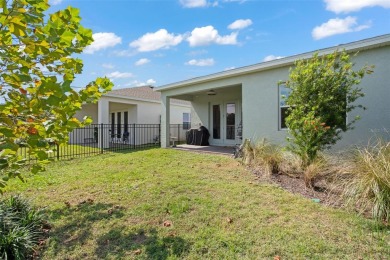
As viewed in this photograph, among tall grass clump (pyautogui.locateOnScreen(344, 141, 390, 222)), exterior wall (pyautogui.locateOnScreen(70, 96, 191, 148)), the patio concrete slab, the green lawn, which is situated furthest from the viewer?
exterior wall (pyautogui.locateOnScreen(70, 96, 191, 148))

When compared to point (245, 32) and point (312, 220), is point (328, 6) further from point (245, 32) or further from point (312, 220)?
point (312, 220)

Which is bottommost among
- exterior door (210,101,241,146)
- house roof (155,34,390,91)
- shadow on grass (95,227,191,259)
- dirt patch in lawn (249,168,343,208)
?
shadow on grass (95,227,191,259)

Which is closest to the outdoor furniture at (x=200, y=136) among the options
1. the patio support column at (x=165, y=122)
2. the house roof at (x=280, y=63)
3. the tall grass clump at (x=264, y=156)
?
the patio support column at (x=165, y=122)

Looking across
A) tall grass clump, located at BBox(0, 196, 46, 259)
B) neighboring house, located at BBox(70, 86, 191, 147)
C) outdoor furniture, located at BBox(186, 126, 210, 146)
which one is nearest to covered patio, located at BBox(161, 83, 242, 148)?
outdoor furniture, located at BBox(186, 126, 210, 146)

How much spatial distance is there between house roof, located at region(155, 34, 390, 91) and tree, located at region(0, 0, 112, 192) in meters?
6.55

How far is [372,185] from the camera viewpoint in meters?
3.66

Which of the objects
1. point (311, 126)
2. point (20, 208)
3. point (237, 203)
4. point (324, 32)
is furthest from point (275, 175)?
point (324, 32)

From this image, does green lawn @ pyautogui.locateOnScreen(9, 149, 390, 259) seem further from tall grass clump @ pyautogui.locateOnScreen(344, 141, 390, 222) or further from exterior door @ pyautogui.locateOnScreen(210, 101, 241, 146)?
exterior door @ pyautogui.locateOnScreen(210, 101, 241, 146)

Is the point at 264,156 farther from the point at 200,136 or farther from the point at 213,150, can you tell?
the point at 200,136

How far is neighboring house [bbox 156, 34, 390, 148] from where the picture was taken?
248 inches

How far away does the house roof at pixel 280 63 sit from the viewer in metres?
6.15

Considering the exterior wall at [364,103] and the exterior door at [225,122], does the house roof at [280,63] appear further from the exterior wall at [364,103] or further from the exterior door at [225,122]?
the exterior door at [225,122]

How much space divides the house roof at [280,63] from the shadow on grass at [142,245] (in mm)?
6421

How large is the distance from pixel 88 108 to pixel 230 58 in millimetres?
12255
